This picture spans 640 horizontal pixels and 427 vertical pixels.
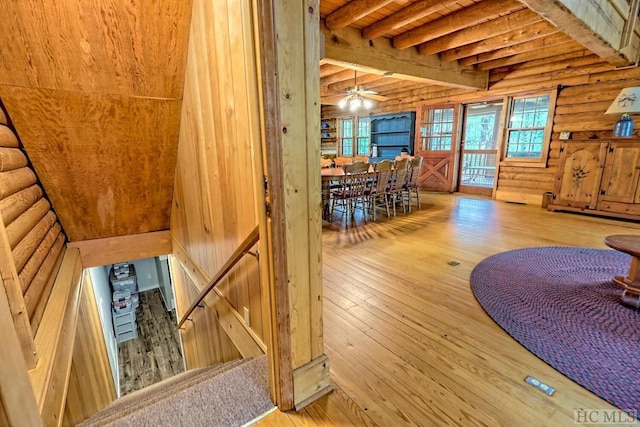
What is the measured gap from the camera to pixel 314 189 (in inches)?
52.0

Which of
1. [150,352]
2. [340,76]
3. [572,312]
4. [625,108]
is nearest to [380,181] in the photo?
[340,76]

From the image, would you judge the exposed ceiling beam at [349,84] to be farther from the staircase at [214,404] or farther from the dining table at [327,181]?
the staircase at [214,404]

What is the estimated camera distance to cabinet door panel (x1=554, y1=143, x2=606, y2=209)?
174 inches

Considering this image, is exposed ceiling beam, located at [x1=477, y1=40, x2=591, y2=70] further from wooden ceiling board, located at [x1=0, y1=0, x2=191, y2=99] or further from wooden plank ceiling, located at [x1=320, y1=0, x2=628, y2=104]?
wooden ceiling board, located at [x1=0, y1=0, x2=191, y2=99]

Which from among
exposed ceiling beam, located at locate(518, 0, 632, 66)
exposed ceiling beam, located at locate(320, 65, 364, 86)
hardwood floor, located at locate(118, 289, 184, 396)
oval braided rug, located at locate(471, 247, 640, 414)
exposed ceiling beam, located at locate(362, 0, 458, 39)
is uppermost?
exposed ceiling beam, located at locate(362, 0, 458, 39)

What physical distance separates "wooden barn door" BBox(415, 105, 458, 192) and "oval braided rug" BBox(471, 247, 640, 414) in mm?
3850

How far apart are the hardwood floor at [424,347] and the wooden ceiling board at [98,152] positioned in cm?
197

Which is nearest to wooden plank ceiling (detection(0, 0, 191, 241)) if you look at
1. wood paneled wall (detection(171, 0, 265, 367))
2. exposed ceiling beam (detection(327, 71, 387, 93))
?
wood paneled wall (detection(171, 0, 265, 367))

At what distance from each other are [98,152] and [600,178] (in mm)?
6244

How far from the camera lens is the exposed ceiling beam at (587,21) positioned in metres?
2.65

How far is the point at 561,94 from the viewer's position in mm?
5059

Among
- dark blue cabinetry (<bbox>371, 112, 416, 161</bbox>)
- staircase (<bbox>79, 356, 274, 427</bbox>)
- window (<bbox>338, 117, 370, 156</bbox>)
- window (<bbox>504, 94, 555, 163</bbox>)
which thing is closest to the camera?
staircase (<bbox>79, 356, 274, 427</bbox>)

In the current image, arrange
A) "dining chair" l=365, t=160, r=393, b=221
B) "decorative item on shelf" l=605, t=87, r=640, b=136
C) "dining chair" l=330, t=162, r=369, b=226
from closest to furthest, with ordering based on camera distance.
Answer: "decorative item on shelf" l=605, t=87, r=640, b=136
"dining chair" l=330, t=162, r=369, b=226
"dining chair" l=365, t=160, r=393, b=221

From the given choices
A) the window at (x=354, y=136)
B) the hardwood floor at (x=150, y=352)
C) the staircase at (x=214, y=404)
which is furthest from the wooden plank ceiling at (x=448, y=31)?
the hardwood floor at (x=150, y=352)
